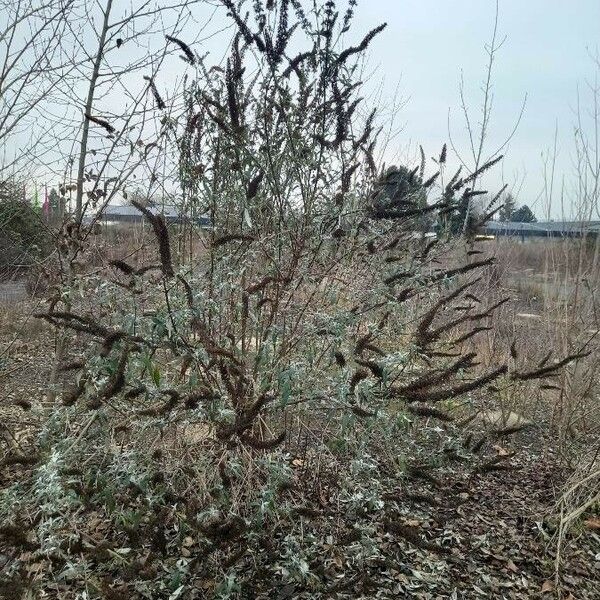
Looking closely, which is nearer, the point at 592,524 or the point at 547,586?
A: the point at 547,586

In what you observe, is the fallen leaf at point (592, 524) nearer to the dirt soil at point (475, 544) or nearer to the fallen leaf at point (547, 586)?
the dirt soil at point (475, 544)

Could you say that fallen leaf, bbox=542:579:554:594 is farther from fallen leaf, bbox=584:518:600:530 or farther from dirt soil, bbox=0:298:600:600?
fallen leaf, bbox=584:518:600:530

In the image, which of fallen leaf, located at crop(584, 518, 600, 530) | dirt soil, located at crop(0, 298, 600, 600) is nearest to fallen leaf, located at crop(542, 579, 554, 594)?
dirt soil, located at crop(0, 298, 600, 600)

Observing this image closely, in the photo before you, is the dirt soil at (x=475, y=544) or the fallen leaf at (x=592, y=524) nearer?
the dirt soil at (x=475, y=544)

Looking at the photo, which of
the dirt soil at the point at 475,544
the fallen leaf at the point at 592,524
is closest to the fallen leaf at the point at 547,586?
the dirt soil at the point at 475,544

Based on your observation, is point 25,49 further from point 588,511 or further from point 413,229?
point 588,511

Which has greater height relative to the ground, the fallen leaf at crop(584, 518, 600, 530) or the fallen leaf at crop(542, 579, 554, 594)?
the fallen leaf at crop(584, 518, 600, 530)

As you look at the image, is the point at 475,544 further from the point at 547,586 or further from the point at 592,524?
the point at 592,524

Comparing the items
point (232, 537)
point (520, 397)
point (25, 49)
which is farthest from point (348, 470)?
point (25, 49)

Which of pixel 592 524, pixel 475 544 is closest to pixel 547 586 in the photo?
pixel 475 544

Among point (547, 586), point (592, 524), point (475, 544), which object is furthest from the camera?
point (592, 524)

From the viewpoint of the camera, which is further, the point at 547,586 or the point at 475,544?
the point at 475,544

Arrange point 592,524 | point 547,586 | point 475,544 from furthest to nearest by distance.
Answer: point 592,524 < point 475,544 < point 547,586

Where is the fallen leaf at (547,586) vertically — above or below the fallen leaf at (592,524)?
below
